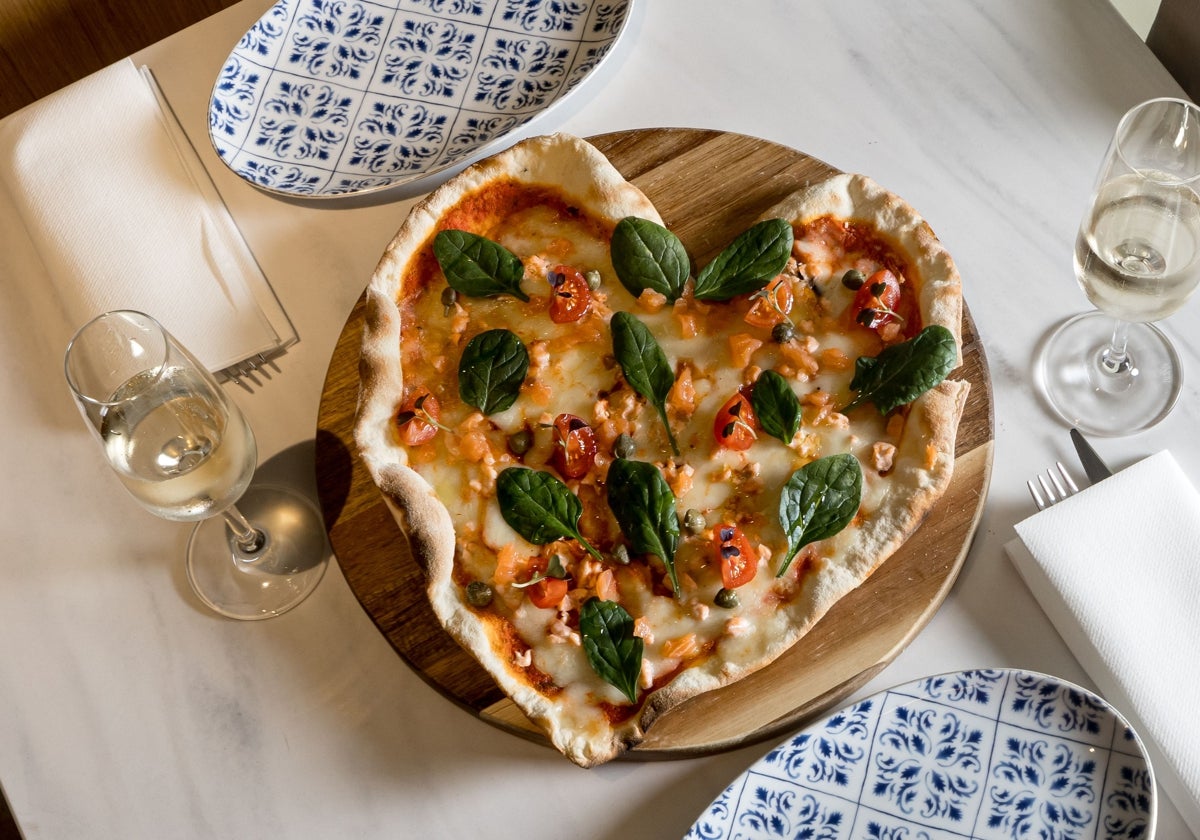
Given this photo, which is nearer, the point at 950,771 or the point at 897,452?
the point at 950,771

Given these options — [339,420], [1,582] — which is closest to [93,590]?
[1,582]

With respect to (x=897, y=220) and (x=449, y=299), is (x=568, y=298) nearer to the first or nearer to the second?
(x=449, y=299)

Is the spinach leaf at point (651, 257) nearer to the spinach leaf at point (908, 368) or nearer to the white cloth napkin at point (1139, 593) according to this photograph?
the spinach leaf at point (908, 368)

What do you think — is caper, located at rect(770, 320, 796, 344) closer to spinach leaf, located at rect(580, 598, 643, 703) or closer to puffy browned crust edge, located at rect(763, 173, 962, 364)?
puffy browned crust edge, located at rect(763, 173, 962, 364)

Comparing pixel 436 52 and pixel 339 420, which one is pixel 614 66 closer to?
pixel 436 52

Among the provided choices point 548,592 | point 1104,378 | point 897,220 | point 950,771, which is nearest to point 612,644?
point 548,592

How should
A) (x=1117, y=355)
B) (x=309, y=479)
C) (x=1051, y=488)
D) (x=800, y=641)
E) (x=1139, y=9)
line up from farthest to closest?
(x=1139, y=9)
(x=309, y=479)
(x=1117, y=355)
(x=1051, y=488)
(x=800, y=641)
